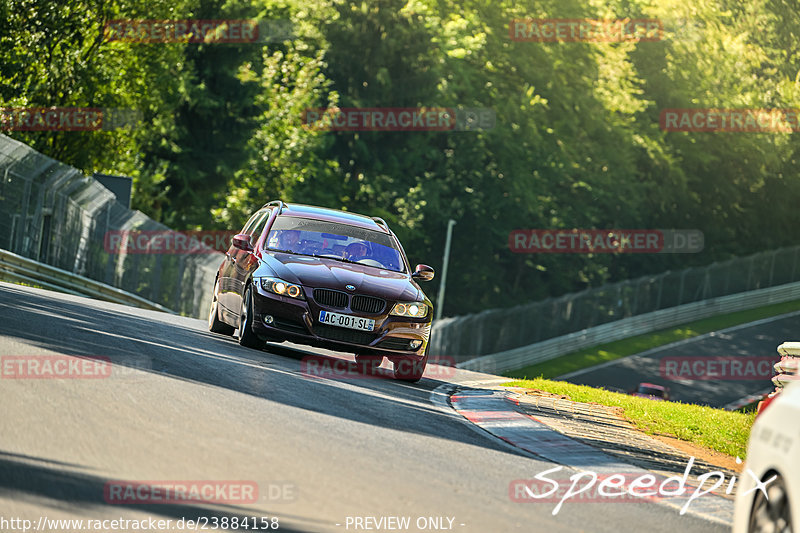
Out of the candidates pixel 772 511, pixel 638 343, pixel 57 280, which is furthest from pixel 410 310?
pixel 638 343

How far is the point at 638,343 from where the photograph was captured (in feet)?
191

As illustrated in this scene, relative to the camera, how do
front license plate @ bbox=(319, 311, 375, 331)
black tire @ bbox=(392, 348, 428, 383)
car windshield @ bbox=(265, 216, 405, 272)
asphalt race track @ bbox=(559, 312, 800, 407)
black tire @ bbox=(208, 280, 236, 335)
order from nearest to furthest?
1. front license plate @ bbox=(319, 311, 375, 331)
2. black tire @ bbox=(392, 348, 428, 383)
3. car windshield @ bbox=(265, 216, 405, 272)
4. black tire @ bbox=(208, 280, 236, 335)
5. asphalt race track @ bbox=(559, 312, 800, 407)

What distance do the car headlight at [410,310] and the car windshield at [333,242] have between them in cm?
125

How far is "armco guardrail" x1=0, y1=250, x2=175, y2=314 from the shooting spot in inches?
947

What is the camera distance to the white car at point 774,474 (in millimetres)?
5219

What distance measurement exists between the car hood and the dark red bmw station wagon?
1 cm

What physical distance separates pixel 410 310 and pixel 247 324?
1.93m

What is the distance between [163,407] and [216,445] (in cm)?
127

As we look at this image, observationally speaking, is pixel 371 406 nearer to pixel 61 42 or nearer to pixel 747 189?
pixel 61 42

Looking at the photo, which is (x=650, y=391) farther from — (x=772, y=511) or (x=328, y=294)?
(x=772, y=511)

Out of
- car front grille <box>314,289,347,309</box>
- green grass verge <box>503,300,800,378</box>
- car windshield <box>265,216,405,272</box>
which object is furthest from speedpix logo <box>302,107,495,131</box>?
car front grille <box>314,289,347,309</box>

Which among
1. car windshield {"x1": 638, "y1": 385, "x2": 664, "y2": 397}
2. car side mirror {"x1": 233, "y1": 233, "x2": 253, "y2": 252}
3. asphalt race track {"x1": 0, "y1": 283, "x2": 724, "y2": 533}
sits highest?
car side mirror {"x1": 233, "y1": 233, "x2": 253, "y2": 252}

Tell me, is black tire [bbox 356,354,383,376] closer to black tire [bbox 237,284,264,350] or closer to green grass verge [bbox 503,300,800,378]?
black tire [bbox 237,284,264,350]

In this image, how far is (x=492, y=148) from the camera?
61.0 m
